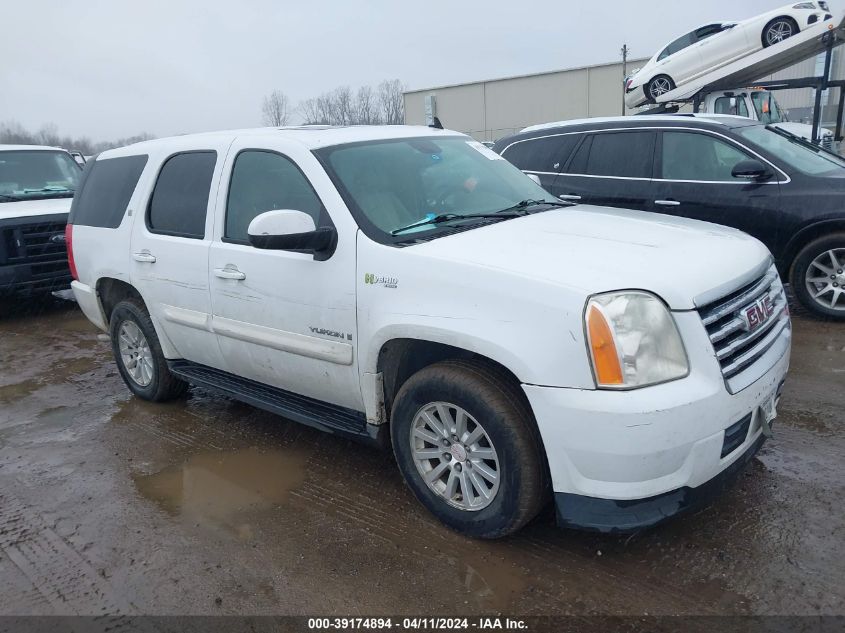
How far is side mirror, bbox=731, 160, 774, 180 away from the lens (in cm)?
596

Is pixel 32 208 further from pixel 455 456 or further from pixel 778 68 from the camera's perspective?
pixel 778 68

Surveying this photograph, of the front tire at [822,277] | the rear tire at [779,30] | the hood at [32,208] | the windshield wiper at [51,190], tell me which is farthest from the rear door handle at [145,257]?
the rear tire at [779,30]

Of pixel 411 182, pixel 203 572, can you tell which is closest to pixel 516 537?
pixel 203 572

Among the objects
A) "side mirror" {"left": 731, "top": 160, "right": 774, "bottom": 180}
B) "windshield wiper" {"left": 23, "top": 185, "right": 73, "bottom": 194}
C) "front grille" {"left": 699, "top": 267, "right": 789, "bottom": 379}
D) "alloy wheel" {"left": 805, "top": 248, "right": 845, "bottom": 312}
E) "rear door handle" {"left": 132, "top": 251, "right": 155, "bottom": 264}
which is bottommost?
"alloy wheel" {"left": 805, "top": 248, "right": 845, "bottom": 312}

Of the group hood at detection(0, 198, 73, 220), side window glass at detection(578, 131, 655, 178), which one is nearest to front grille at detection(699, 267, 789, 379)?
side window glass at detection(578, 131, 655, 178)

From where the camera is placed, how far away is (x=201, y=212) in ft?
13.8

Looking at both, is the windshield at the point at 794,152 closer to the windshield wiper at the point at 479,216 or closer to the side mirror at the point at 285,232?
the windshield wiper at the point at 479,216

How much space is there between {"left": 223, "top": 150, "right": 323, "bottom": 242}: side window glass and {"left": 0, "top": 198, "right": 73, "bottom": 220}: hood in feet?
18.3

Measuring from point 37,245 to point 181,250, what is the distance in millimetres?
5105

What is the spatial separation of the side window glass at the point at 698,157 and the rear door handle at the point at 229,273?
4410 mm

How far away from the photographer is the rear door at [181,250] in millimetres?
4188

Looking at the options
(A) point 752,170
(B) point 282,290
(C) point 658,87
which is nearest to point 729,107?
(C) point 658,87

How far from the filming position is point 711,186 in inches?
248

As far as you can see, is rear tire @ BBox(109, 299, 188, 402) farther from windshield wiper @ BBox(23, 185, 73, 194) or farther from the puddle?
windshield wiper @ BBox(23, 185, 73, 194)
